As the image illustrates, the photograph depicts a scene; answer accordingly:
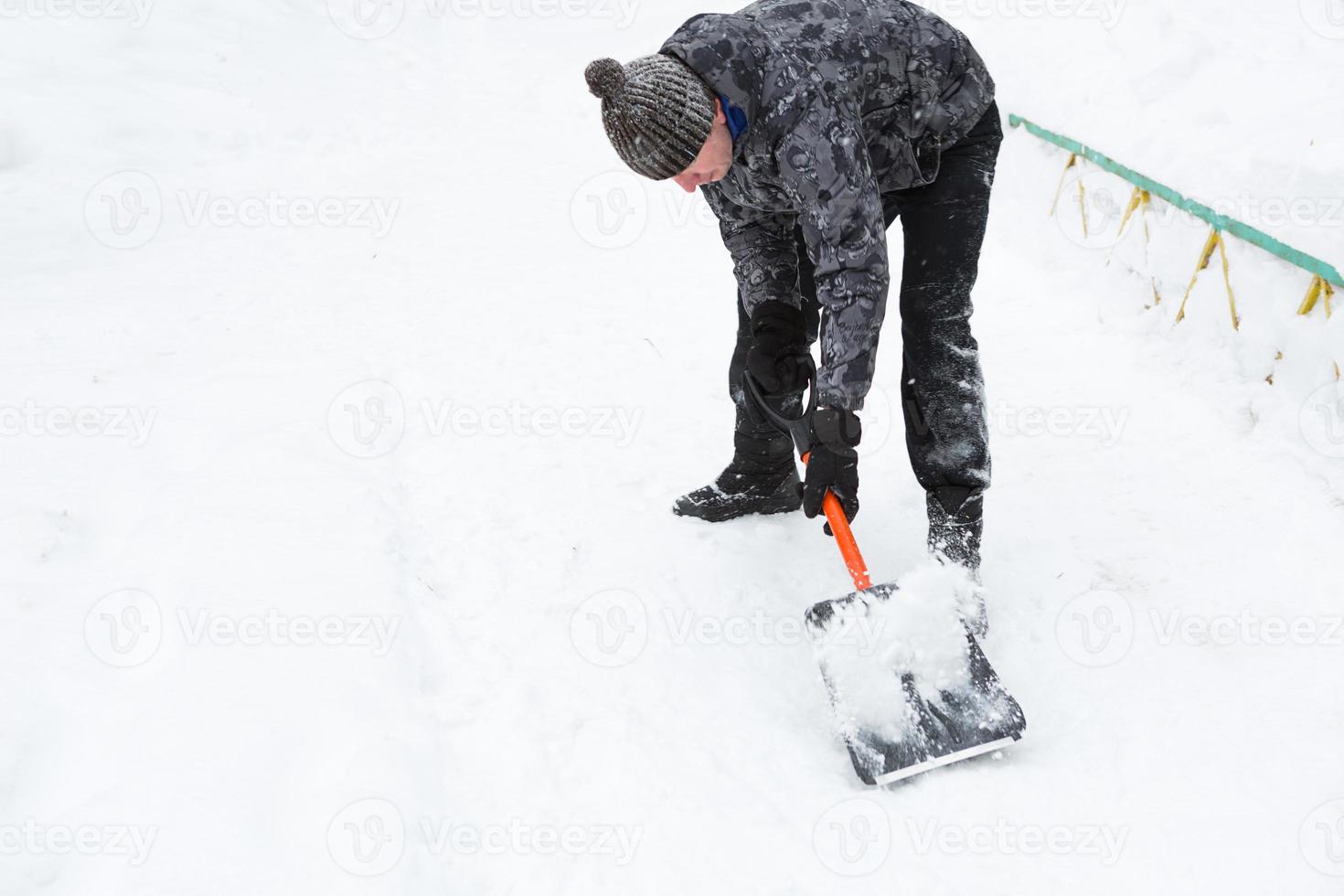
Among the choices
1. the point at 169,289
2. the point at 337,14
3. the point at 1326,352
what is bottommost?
the point at 337,14

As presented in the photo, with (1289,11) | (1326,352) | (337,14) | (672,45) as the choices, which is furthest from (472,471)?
(337,14)

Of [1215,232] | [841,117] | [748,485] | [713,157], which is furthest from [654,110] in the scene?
[1215,232]

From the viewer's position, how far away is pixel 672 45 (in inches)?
75.6

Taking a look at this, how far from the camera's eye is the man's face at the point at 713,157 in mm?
1908

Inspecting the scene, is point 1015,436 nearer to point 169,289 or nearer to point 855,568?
point 855,568

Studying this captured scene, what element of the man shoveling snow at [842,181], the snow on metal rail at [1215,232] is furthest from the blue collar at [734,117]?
the snow on metal rail at [1215,232]

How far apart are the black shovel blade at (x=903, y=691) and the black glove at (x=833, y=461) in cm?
24

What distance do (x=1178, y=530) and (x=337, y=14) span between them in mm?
9225

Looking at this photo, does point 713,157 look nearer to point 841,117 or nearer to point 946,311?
point 841,117

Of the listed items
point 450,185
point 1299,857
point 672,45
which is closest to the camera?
point 1299,857

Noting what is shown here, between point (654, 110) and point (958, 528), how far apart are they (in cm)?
139

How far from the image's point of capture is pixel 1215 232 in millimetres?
3404

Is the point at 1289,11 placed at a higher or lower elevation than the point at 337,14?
higher

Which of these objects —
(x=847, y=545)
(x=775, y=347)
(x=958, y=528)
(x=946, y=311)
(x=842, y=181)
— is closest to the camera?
(x=842, y=181)
